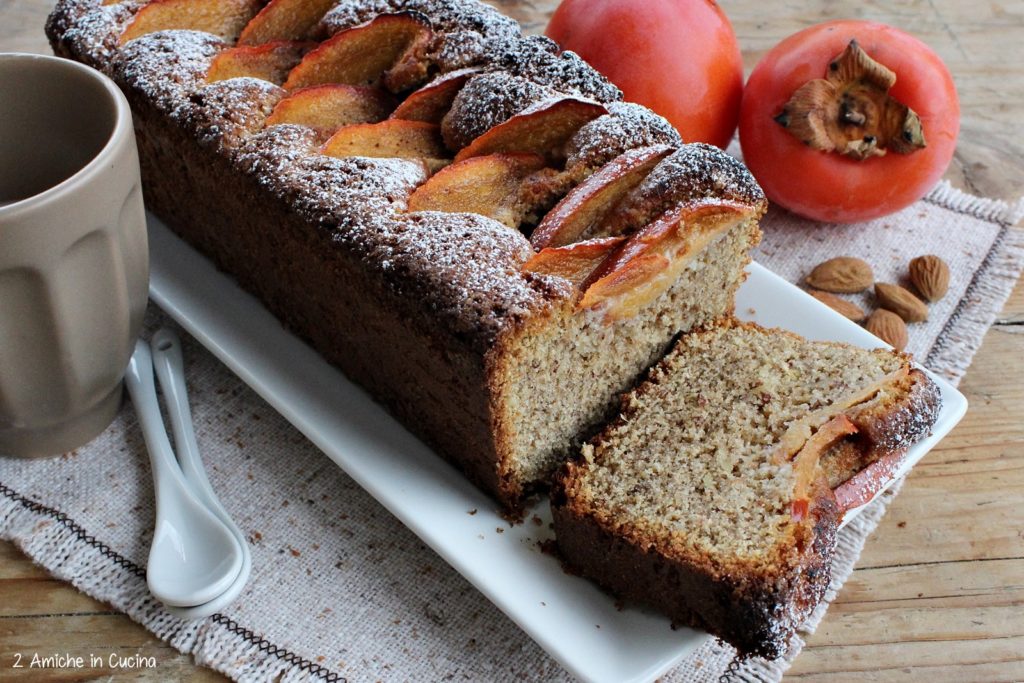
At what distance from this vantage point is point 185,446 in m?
1.97

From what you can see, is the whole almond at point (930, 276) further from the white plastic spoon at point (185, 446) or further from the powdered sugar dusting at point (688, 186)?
the white plastic spoon at point (185, 446)

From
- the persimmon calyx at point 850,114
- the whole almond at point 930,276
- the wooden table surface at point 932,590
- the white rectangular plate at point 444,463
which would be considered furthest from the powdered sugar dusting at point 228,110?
the whole almond at point 930,276

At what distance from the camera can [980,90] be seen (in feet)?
9.83

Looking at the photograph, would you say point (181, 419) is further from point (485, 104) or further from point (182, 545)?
point (485, 104)

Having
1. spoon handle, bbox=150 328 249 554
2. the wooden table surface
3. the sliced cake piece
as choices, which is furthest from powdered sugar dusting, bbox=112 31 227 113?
the sliced cake piece

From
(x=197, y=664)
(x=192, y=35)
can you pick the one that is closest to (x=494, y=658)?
(x=197, y=664)

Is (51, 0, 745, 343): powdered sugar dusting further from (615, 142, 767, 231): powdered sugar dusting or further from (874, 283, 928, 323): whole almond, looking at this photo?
(874, 283, 928, 323): whole almond

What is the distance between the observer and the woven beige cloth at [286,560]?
1.71 m

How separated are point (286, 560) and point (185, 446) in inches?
12.6

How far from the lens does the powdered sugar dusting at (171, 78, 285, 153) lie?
2002mm

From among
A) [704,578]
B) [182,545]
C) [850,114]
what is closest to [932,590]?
[704,578]

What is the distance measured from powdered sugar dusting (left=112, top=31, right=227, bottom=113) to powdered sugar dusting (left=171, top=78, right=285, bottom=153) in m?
0.04

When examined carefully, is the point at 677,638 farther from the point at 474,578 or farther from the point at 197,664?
the point at 197,664

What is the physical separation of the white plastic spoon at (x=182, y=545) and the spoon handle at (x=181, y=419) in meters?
0.02
